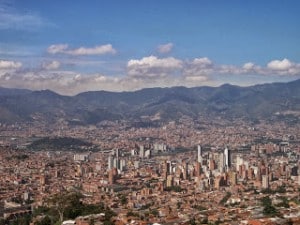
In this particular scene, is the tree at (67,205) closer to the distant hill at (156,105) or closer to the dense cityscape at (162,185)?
the dense cityscape at (162,185)

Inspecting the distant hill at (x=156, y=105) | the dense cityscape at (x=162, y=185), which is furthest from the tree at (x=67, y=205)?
the distant hill at (x=156, y=105)

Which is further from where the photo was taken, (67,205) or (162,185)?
(162,185)

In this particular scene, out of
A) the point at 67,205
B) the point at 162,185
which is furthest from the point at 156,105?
the point at 67,205

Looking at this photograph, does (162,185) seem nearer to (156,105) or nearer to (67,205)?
(67,205)

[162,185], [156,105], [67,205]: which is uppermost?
[156,105]

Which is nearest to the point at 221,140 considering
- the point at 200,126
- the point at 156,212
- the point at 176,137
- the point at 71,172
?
the point at 176,137

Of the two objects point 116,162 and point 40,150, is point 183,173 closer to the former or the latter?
point 116,162

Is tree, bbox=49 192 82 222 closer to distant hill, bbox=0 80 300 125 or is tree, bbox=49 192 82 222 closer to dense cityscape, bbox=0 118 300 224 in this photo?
dense cityscape, bbox=0 118 300 224

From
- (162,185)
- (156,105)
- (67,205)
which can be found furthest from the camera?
(156,105)

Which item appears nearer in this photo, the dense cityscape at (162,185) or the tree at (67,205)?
the dense cityscape at (162,185)
